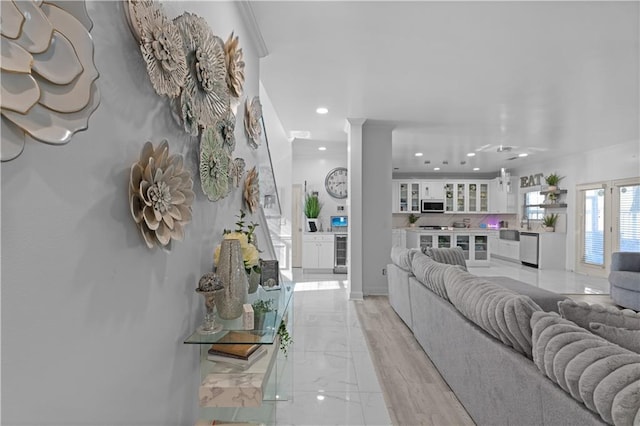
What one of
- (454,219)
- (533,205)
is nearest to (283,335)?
(533,205)

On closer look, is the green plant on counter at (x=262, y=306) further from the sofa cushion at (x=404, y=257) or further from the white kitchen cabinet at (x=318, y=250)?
the white kitchen cabinet at (x=318, y=250)

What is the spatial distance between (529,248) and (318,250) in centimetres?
545

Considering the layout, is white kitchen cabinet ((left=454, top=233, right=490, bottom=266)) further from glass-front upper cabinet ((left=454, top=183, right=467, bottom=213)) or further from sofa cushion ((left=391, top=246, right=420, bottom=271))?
sofa cushion ((left=391, top=246, right=420, bottom=271))

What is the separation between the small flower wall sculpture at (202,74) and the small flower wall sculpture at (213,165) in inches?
2.7

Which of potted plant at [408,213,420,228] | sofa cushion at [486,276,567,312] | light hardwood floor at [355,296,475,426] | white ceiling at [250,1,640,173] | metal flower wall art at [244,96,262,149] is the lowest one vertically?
light hardwood floor at [355,296,475,426]

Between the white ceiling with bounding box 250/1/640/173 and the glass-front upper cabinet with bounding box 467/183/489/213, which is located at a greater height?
the white ceiling with bounding box 250/1/640/173

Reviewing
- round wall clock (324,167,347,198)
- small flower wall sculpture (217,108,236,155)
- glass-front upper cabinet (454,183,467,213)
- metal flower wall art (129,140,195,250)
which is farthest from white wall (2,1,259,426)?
glass-front upper cabinet (454,183,467,213)

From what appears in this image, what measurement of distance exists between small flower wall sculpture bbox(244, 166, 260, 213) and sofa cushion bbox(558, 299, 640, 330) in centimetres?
194

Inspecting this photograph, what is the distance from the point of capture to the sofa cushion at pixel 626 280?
15.7 feet

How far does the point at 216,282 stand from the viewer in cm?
143

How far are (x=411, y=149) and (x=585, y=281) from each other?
435 centimetres

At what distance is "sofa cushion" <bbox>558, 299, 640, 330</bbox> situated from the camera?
5.34ft

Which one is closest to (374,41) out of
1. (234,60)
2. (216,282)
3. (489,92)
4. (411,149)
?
(234,60)

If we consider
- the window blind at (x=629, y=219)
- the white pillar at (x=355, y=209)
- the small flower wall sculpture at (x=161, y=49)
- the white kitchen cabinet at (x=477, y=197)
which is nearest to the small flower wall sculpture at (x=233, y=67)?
the small flower wall sculpture at (x=161, y=49)
